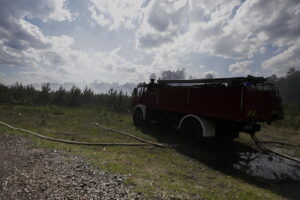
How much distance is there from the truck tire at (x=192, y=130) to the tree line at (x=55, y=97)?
1521 centimetres

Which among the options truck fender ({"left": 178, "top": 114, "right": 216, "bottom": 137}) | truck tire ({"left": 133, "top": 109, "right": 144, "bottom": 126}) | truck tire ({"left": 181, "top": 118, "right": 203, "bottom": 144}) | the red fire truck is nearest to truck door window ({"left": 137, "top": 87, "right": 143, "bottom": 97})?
truck tire ({"left": 133, "top": 109, "right": 144, "bottom": 126})

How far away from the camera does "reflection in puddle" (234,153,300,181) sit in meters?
4.94

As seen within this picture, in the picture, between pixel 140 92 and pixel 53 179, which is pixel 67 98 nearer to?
pixel 140 92

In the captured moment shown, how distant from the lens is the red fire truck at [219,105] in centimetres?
560

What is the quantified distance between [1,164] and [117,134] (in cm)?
522

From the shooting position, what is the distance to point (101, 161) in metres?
4.69

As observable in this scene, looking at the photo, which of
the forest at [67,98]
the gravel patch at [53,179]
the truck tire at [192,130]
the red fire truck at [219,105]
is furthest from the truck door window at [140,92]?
the forest at [67,98]

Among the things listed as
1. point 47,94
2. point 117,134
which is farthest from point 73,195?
point 47,94

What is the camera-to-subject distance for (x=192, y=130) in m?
7.46

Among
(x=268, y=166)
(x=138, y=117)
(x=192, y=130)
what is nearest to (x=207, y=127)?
(x=192, y=130)

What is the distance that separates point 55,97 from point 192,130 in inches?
904

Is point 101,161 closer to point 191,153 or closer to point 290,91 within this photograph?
point 191,153

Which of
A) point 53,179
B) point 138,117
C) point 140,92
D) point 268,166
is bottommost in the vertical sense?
point 268,166

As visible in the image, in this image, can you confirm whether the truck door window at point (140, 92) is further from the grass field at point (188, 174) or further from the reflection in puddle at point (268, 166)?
the reflection in puddle at point (268, 166)
